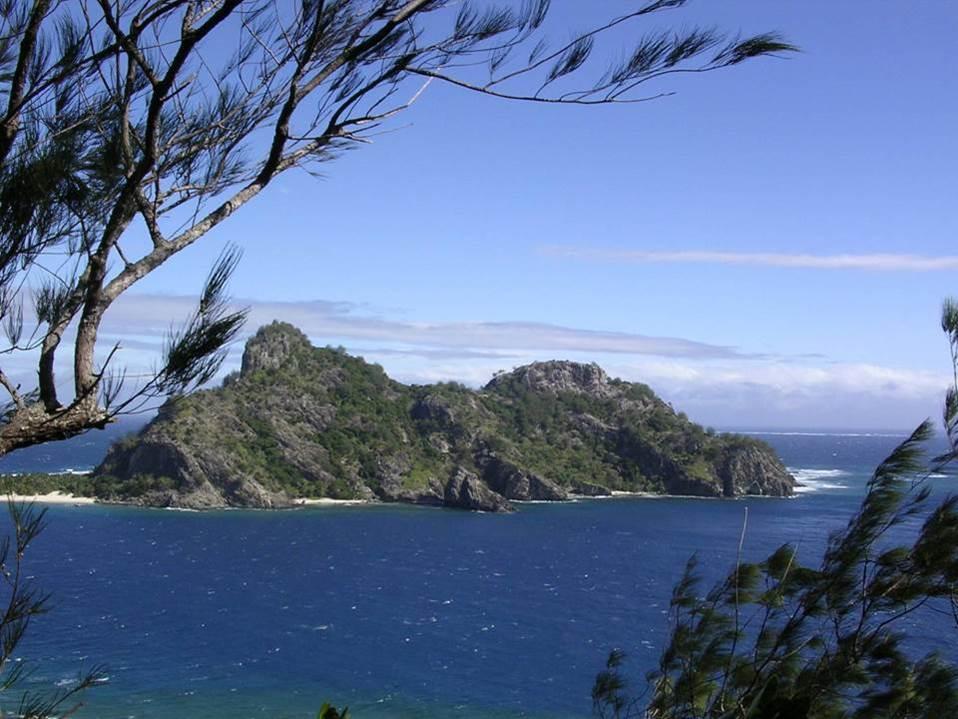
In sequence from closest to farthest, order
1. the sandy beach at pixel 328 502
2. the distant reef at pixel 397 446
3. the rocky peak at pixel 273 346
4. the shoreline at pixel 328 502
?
1. the distant reef at pixel 397 446
2. the shoreline at pixel 328 502
3. the sandy beach at pixel 328 502
4. the rocky peak at pixel 273 346

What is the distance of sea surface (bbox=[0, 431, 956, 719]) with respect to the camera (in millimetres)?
27406

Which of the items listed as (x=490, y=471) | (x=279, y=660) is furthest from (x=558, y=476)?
(x=279, y=660)

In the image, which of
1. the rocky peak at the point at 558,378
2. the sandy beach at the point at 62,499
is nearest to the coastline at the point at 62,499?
the sandy beach at the point at 62,499

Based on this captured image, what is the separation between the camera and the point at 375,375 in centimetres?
9206

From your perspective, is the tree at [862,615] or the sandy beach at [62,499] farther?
the sandy beach at [62,499]

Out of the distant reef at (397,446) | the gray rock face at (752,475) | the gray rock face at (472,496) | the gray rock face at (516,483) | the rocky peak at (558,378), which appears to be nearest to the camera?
the distant reef at (397,446)

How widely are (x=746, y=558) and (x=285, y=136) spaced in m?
43.8

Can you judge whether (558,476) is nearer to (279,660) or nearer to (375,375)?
(375,375)

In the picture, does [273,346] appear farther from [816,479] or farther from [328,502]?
[816,479]

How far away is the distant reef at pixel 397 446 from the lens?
6906 cm

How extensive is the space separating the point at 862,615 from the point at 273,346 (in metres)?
84.5

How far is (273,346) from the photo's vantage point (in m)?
87.1

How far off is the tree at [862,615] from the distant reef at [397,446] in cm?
6081

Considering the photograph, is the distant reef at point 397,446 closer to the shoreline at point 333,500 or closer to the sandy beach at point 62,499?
the shoreline at point 333,500
